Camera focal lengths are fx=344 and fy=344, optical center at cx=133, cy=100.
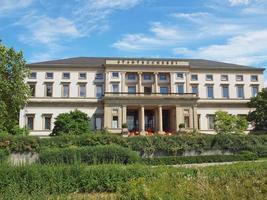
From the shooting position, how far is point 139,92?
53.9 m

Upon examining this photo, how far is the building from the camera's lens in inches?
2073

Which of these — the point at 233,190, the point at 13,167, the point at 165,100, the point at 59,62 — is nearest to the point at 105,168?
the point at 13,167

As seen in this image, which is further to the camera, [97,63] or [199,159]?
[97,63]

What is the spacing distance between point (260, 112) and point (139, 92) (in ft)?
59.5

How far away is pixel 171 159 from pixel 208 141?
5.20m

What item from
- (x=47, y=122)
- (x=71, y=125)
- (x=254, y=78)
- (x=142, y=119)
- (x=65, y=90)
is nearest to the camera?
(x=71, y=125)

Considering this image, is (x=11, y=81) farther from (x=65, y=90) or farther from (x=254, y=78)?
(x=254, y=78)

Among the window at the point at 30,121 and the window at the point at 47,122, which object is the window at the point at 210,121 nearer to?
the window at the point at 47,122

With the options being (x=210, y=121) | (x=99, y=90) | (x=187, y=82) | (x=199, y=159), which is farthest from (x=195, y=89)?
(x=199, y=159)

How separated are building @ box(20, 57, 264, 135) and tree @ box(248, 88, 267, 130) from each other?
21.7ft

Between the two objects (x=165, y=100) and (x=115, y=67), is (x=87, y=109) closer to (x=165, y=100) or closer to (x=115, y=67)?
(x=115, y=67)

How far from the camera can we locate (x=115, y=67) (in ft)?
181

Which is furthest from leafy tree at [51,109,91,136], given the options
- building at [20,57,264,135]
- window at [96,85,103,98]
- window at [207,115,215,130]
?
window at [207,115,215,130]

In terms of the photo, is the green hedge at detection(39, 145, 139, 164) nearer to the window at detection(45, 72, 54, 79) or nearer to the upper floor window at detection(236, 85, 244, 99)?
the window at detection(45, 72, 54, 79)
